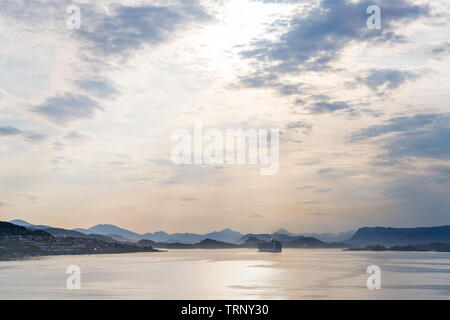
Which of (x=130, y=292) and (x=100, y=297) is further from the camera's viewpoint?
(x=130, y=292)

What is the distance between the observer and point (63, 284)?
64438 mm

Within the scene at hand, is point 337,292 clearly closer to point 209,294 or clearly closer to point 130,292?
point 209,294
